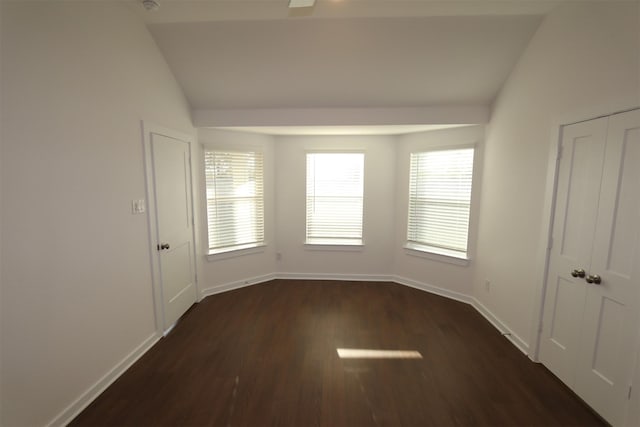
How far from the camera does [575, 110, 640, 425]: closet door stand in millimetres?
1746

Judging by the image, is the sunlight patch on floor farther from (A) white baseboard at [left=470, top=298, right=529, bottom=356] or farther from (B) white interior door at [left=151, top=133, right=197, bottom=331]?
(B) white interior door at [left=151, top=133, right=197, bottom=331]

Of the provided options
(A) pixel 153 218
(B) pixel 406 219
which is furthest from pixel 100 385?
(B) pixel 406 219

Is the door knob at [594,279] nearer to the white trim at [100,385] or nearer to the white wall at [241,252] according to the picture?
the white wall at [241,252]

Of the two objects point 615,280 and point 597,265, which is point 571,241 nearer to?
point 597,265

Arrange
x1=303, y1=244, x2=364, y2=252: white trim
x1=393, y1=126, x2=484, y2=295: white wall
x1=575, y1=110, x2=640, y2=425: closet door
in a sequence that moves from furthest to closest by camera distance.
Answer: x1=303, y1=244, x2=364, y2=252: white trim → x1=393, y1=126, x2=484, y2=295: white wall → x1=575, y1=110, x2=640, y2=425: closet door

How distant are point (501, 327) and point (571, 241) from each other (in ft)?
4.23

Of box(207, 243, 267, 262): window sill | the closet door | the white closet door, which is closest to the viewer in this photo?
the closet door

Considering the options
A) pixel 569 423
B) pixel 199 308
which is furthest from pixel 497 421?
pixel 199 308

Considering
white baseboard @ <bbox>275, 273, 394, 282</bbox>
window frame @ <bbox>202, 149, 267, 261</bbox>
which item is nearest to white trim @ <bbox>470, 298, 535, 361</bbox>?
white baseboard @ <bbox>275, 273, 394, 282</bbox>

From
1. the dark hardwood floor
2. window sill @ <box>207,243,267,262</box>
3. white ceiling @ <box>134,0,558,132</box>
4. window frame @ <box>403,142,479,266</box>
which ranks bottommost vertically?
the dark hardwood floor

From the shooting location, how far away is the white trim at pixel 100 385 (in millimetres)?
1837

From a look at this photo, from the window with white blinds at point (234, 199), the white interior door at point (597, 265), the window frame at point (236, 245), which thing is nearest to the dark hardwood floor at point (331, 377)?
the white interior door at point (597, 265)

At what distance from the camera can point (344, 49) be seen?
278cm

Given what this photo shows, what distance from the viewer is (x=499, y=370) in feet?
7.77
